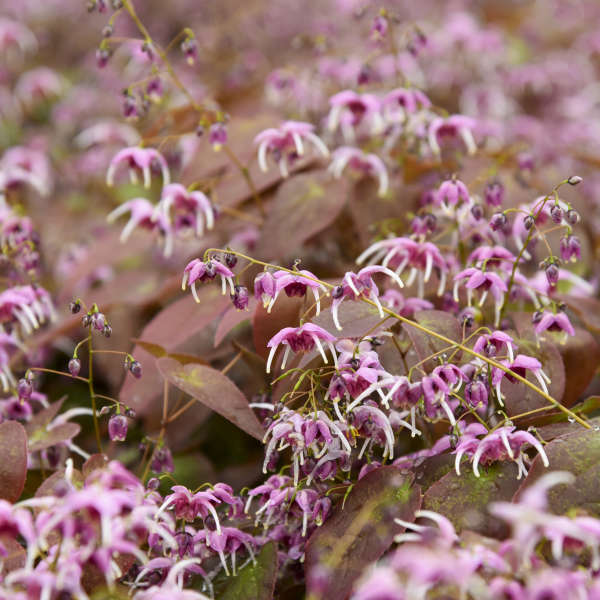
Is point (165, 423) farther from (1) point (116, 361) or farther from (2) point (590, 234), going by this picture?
(2) point (590, 234)

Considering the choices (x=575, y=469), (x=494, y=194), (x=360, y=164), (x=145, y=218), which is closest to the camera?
(x=575, y=469)

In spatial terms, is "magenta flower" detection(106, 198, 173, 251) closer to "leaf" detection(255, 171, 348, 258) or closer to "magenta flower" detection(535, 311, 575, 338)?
"leaf" detection(255, 171, 348, 258)

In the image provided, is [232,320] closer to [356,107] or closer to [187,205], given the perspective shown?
[187,205]

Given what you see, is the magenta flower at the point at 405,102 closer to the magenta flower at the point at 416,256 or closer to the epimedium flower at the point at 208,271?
the magenta flower at the point at 416,256

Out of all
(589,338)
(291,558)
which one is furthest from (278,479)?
(589,338)

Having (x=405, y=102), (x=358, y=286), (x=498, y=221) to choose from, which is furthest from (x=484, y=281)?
(x=405, y=102)

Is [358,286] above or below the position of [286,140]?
below
